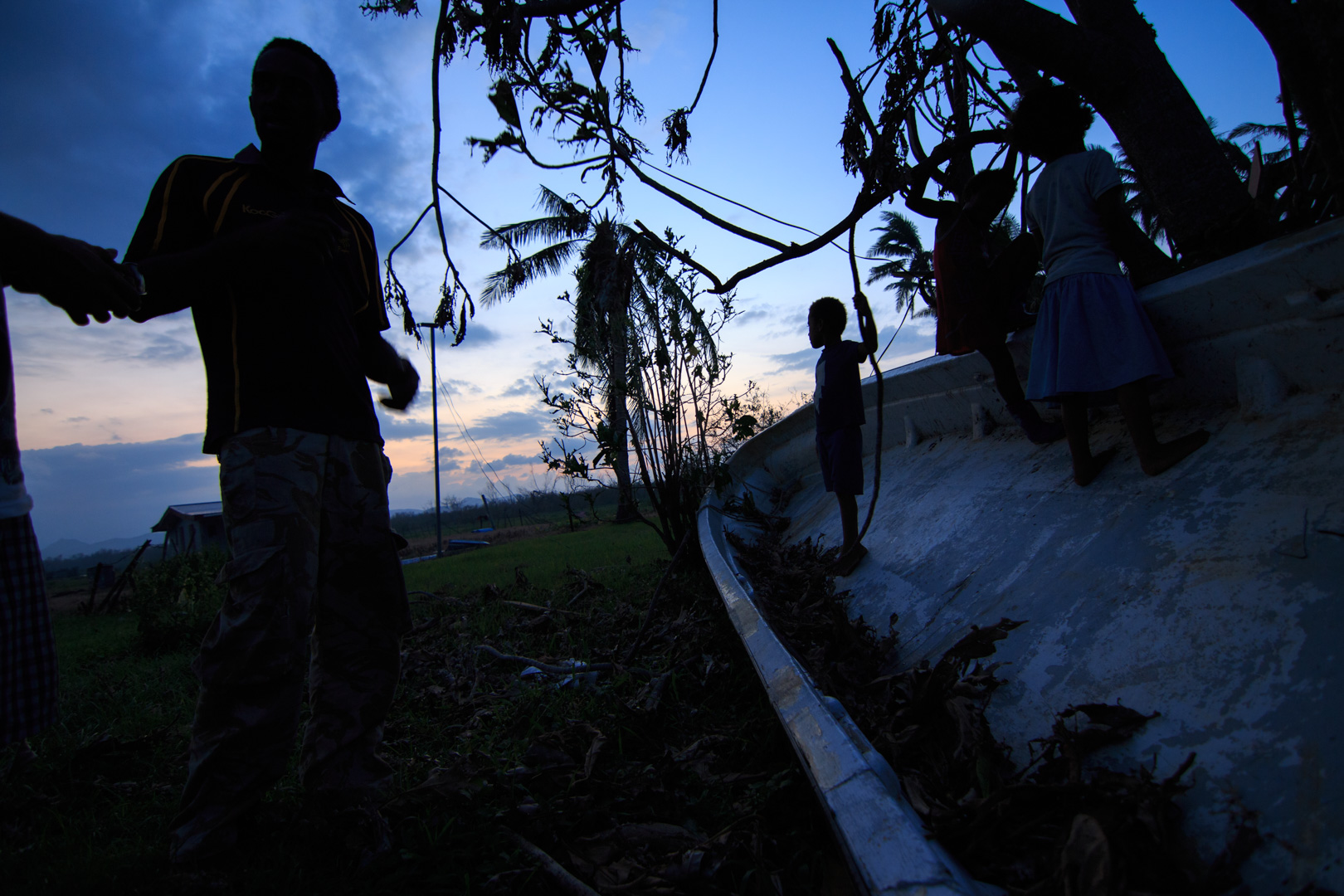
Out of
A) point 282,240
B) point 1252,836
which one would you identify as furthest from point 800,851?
point 282,240

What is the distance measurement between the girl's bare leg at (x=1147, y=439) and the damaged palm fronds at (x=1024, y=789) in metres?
0.72

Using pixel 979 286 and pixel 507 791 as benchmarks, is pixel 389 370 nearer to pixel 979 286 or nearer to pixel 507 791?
pixel 507 791

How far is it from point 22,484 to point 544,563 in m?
6.44

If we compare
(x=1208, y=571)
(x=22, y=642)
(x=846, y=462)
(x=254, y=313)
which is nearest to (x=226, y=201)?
(x=254, y=313)

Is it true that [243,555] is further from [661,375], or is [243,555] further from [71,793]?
[661,375]

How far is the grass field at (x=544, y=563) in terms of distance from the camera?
6242 mm

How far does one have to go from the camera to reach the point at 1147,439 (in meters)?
1.99

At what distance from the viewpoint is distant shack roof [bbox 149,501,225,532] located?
74.4ft

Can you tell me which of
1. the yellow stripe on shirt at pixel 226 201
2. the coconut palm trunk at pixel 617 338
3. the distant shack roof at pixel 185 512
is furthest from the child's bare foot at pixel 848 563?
the distant shack roof at pixel 185 512

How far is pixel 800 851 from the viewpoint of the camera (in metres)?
1.43

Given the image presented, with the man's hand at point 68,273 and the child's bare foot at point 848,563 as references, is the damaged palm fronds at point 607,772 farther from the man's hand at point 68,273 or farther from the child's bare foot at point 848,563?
the man's hand at point 68,273

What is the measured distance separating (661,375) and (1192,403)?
2.89 metres

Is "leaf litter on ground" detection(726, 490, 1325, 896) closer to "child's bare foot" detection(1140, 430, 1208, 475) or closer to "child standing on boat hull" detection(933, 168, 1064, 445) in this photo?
"child's bare foot" detection(1140, 430, 1208, 475)

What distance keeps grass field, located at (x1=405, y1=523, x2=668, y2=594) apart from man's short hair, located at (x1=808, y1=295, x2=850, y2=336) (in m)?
2.99
